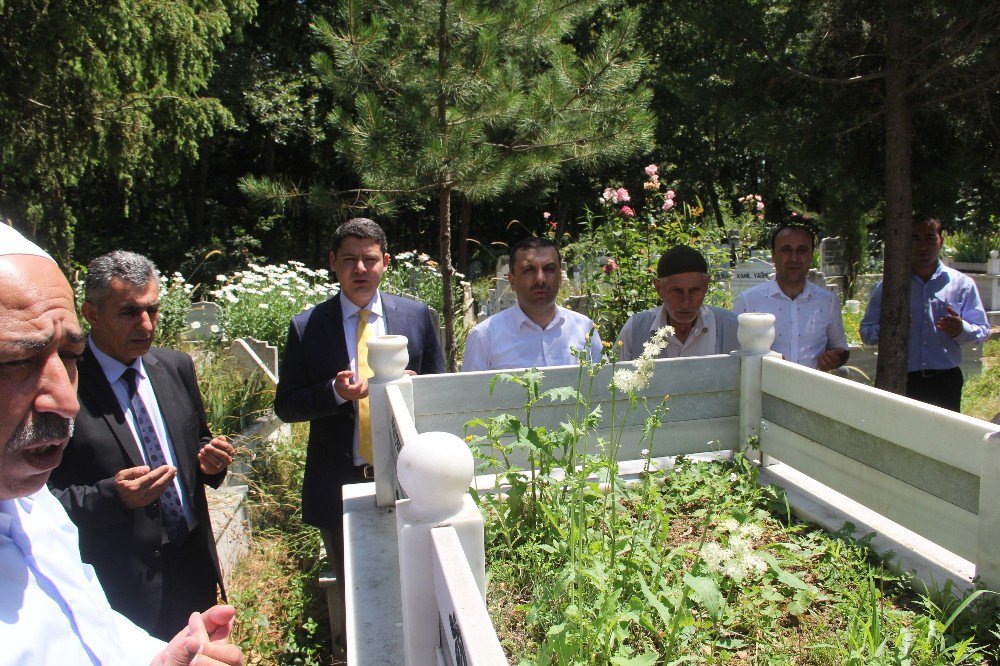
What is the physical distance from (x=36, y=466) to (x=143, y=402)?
148 centimetres

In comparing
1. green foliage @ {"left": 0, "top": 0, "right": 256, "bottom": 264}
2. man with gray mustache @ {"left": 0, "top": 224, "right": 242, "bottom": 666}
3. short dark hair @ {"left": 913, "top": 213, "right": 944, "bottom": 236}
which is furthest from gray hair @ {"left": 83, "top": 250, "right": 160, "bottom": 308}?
green foliage @ {"left": 0, "top": 0, "right": 256, "bottom": 264}

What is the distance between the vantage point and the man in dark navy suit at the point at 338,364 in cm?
309

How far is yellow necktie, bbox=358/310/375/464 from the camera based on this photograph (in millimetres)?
3047

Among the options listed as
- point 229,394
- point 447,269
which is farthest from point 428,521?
point 229,394

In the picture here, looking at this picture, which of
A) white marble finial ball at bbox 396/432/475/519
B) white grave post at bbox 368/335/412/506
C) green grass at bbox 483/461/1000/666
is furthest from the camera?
white grave post at bbox 368/335/412/506

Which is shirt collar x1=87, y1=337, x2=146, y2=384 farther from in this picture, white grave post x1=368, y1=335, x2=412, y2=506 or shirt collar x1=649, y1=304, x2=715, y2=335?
shirt collar x1=649, y1=304, x2=715, y2=335

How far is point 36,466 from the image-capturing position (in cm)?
115

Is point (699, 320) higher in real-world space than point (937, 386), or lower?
higher

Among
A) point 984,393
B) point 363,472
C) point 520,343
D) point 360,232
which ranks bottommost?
point 984,393

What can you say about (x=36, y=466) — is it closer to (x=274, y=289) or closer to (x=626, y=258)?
(x=626, y=258)

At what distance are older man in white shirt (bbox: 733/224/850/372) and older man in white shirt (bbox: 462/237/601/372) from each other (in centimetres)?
105

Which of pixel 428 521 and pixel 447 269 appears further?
pixel 447 269

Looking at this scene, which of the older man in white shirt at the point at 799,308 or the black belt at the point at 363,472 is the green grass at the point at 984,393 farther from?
the black belt at the point at 363,472

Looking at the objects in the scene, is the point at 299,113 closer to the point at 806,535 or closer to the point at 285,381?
the point at 285,381
